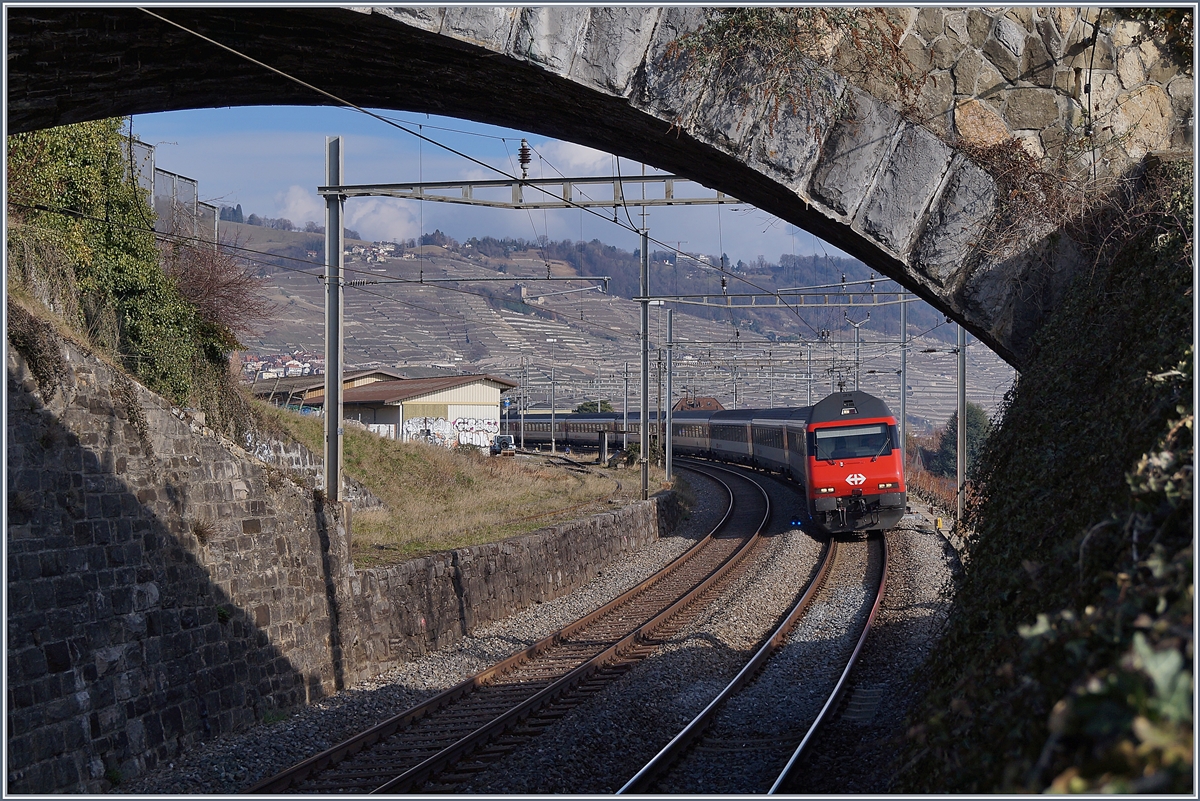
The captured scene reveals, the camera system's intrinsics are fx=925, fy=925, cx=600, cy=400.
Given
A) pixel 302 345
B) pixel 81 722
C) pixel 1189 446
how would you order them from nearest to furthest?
pixel 1189 446, pixel 81 722, pixel 302 345

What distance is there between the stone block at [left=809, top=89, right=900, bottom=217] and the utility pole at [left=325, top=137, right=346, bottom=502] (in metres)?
9.62

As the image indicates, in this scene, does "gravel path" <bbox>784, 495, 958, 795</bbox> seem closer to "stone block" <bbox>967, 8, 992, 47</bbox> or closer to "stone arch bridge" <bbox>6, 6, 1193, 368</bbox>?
"stone arch bridge" <bbox>6, 6, 1193, 368</bbox>

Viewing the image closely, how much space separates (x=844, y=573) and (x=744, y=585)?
238 centimetres

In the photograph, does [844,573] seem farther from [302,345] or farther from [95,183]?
[302,345]

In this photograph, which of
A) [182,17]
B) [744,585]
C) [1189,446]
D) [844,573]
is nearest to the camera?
[1189,446]

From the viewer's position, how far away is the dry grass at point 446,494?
53.7ft

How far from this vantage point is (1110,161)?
17.2 feet

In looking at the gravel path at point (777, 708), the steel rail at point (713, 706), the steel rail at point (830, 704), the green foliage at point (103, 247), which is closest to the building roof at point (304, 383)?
the green foliage at point (103, 247)

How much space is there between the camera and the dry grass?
53.7ft

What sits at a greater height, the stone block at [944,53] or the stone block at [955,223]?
the stone block at [944,53]

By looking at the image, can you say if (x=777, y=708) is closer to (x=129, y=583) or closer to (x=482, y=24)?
(x=129, y=583)

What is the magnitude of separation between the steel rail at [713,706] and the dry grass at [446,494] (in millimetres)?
5226

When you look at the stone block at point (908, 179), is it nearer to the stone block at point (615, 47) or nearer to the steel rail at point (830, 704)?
the stone block at point (615, 47)

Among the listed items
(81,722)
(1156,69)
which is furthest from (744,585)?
(1156,69)
